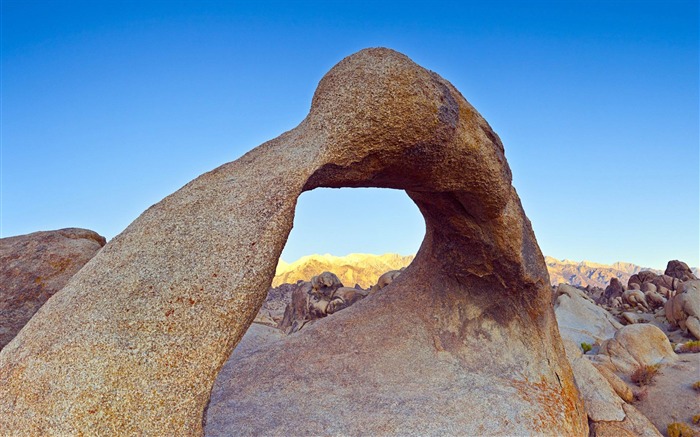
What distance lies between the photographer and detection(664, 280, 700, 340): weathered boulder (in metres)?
→ 18.6

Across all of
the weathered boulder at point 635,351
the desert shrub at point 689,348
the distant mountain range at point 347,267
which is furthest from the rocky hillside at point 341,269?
the weathered boulder at point 635,351

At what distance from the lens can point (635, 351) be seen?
12.8 m

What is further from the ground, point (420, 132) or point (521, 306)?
point (420, 132)

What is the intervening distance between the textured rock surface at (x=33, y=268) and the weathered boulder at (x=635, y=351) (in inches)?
471

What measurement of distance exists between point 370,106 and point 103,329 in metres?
3.07

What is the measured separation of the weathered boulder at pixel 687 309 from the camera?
18609 mm

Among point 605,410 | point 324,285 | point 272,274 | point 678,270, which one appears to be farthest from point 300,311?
point 678,270

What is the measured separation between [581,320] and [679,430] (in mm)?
10507

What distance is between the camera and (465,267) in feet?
24.4

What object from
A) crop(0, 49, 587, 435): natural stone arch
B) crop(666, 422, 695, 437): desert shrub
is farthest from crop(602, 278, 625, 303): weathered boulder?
crop(0, 49, 587, 435): natural stone arch

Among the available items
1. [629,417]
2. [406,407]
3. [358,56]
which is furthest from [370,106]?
[629,417]

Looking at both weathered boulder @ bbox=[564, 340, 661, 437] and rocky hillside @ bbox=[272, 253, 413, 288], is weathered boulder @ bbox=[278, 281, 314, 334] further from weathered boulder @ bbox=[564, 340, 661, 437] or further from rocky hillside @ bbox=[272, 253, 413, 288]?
rocky hillside @ bbox=[272, 253, 413, 288]

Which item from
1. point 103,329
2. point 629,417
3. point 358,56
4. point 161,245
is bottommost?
point 629,417

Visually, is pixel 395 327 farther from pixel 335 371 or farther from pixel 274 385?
pixel 274 385
